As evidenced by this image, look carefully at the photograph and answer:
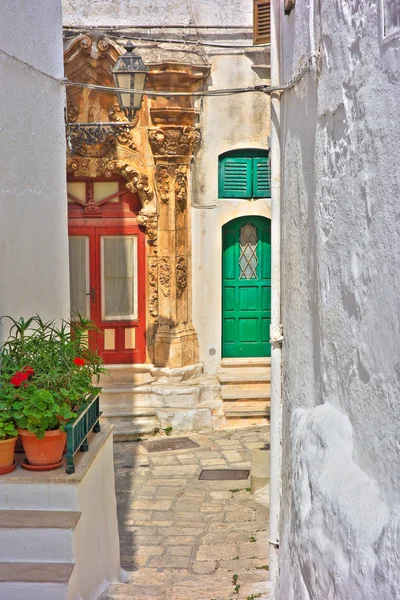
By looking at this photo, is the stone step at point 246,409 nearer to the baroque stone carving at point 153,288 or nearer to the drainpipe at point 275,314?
the baroque stone carving at point 153,288

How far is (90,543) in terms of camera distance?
5.81 m

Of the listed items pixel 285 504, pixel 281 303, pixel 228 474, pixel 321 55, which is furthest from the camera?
pixel 228 474

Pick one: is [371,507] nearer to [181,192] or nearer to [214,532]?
[214,532]

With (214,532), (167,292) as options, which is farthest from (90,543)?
(167,292)

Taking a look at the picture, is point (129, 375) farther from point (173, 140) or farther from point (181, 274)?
point (173, 140)

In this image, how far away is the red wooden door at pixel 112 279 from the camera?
40.8 feet

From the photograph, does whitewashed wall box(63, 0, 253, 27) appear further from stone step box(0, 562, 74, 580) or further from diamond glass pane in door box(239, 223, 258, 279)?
stone step box(0, 562, 74, 580)

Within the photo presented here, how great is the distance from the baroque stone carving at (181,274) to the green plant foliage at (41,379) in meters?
6.05

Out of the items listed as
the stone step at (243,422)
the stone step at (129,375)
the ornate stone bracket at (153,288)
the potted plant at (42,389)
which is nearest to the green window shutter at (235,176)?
the ornate stone bracket at (153,288)

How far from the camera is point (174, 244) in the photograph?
12.2 m

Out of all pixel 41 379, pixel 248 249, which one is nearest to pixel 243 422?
pixel 248 249

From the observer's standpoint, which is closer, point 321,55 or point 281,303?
point 321,55

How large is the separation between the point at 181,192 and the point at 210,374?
2625 millimetres

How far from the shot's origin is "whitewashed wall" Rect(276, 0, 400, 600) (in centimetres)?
321
